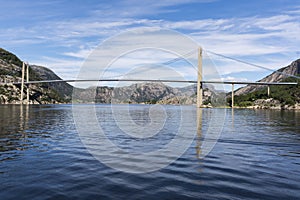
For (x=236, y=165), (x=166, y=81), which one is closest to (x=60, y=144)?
(x=236, y=165)

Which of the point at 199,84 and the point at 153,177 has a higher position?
the point at 199,84

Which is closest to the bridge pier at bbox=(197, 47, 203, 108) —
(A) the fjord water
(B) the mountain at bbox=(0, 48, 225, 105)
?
(B) the mountain at bbox=(0, 48, 225, 105)

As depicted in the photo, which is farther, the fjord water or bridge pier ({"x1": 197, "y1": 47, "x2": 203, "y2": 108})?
bridge pier ({"x1": 197, "y1": 47, "x2": 203, "y2": 108})

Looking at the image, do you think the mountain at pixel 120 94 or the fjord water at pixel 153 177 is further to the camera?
the mountain at pixel 120 94

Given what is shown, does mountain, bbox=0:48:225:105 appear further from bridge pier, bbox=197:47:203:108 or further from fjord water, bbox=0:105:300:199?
fjord water, bbox=0:105:300:199

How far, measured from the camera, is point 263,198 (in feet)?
22.9

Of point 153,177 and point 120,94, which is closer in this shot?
point 153,177

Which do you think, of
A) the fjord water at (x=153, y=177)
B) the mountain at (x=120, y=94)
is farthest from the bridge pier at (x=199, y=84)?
the fjord water at (x=153, y=177)

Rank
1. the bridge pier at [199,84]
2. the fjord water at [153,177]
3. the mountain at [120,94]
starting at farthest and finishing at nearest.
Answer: the mountain at [120,94]
the bridge pier at [199,84]
the fjord water at [153,177]

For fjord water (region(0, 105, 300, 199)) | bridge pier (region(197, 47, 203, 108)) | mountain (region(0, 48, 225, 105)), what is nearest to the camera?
fjord water (region(0, 105, 300, 199))

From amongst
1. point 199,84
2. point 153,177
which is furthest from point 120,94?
point 153,177

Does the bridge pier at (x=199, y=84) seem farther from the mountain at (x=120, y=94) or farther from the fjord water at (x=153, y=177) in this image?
the fjord water at (x=153, y=177)

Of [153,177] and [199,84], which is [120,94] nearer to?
[199,84]

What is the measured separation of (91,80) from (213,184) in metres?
112
